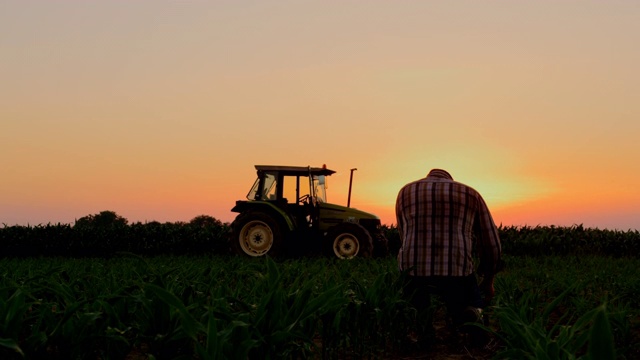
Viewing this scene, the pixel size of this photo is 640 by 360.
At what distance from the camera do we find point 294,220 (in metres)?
14.9

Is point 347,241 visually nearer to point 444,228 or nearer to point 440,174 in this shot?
point 440,174

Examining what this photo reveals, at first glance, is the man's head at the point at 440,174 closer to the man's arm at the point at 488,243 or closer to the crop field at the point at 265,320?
the man's arm at the point at 488,243

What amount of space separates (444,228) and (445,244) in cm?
12

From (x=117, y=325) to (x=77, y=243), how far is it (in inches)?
760

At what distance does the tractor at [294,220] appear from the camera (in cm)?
1471

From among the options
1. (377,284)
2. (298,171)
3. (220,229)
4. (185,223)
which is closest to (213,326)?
(377,284)

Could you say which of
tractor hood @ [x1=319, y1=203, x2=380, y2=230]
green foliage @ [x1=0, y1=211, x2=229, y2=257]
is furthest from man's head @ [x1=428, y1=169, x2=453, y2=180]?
green foliage @ [x1=0, y1=211, x2=229, y2=257]

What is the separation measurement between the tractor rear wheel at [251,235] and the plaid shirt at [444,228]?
9974 millimetres

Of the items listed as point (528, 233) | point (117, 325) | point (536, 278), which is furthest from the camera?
point (528, 233)

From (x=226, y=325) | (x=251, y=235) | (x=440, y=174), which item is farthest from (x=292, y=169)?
(x=226, y=325)

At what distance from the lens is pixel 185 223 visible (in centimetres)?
2203

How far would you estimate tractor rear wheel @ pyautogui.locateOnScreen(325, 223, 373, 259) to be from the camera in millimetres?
14695

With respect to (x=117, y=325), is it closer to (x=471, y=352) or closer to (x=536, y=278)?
(x=471, y=352)

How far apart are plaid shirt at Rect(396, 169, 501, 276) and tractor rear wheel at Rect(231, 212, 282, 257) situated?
9974 millimetres
